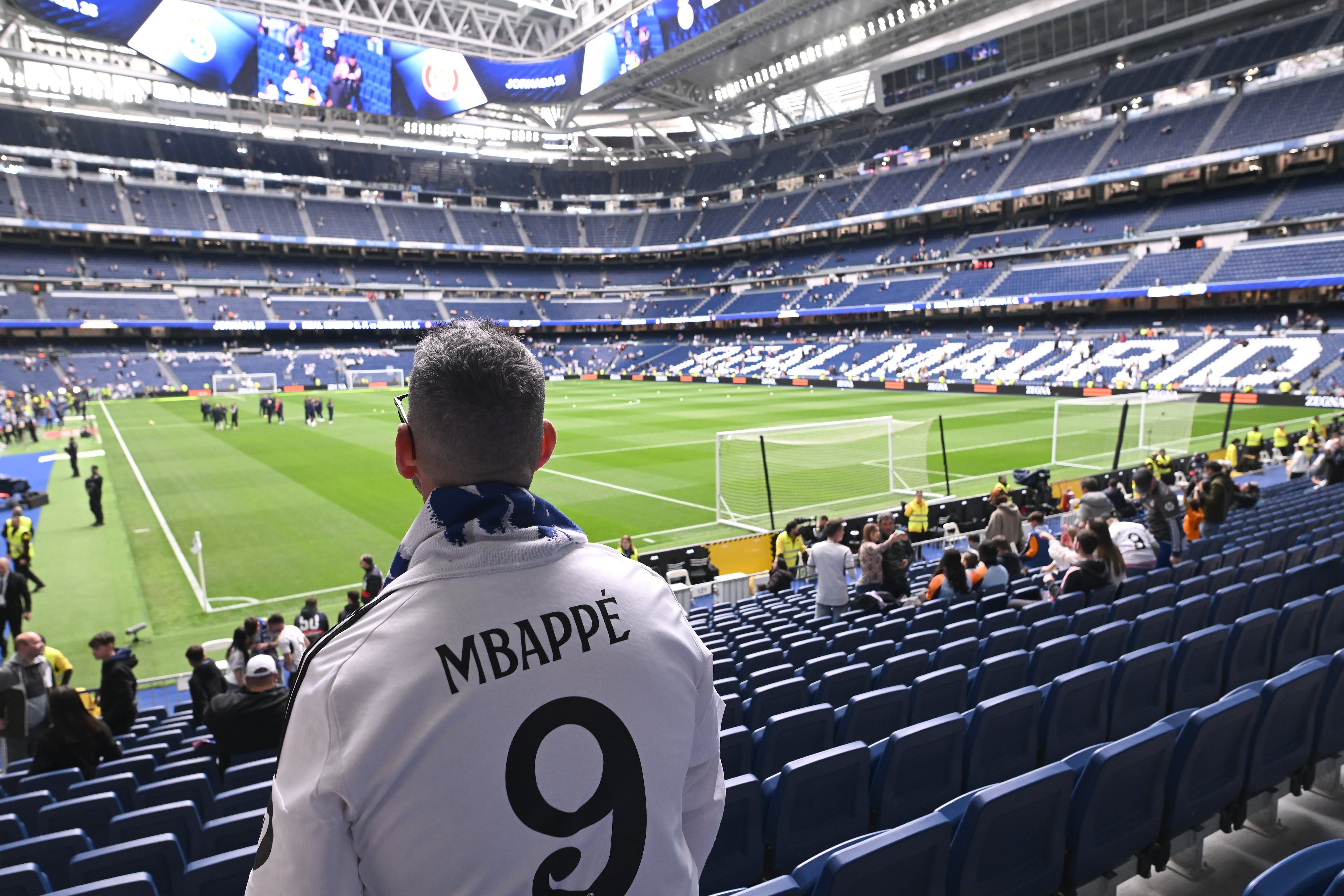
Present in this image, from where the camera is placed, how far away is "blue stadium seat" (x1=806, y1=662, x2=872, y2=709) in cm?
605

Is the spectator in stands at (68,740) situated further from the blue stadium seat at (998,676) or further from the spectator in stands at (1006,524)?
the spectator in stands at (1006,524)

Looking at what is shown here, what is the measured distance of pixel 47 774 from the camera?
240 inches

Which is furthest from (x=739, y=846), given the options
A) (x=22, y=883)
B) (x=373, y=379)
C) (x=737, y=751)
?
(x=373, y=379)

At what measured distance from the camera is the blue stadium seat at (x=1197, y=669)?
17.8ft

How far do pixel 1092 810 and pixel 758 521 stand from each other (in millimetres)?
17601

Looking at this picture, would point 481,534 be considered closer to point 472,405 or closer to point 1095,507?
point 472,405

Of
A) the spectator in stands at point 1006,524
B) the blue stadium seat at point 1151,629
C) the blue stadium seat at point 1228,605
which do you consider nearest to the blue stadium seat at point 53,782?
the blue stadium seat at point 1151,629

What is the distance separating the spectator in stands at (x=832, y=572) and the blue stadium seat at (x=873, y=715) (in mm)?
3978

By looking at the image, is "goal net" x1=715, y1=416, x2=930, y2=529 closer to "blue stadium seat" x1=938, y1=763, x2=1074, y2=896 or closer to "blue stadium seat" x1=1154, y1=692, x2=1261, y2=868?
"blue stadium seat" x1=1154, y1=692, x2=1261, y2=868

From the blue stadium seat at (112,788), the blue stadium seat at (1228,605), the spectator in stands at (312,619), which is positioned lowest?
the spectator in stands at (312,619)

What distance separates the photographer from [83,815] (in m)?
4.79

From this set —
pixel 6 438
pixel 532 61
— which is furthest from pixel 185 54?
pixel 6 438

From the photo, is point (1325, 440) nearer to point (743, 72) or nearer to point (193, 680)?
point (193, 680)

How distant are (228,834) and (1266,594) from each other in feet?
28.8
